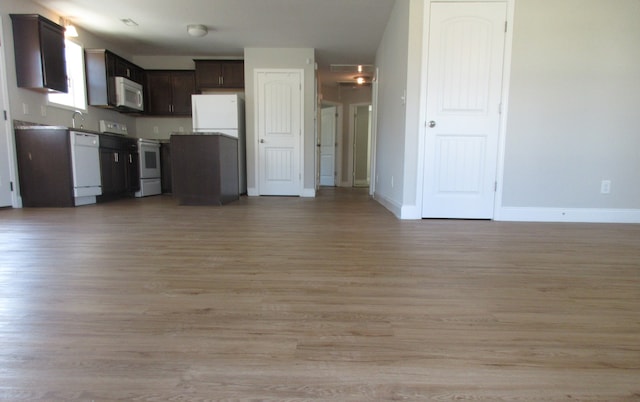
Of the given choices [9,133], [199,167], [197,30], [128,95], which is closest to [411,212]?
[199,167]

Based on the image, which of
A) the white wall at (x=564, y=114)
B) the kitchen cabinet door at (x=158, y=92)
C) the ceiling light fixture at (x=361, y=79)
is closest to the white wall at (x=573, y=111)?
the white wall at (x=564, y=114)

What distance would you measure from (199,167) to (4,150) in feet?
6.75

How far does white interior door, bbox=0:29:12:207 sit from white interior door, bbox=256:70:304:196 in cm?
302

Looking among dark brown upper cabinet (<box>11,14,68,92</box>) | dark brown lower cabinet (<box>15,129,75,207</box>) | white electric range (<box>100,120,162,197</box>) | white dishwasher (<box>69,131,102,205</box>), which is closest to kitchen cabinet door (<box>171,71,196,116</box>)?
white electric range (<box>100,120,162,197</box>)

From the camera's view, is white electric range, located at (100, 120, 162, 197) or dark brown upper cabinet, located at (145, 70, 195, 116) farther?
dark brown upper cabinet, located at (145, 70, 195, 116)

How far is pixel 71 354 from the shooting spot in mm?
832

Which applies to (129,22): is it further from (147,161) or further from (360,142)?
(360,142)

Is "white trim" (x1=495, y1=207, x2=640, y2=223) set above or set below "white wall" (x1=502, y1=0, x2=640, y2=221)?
below

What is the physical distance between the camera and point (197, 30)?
4.36 metres

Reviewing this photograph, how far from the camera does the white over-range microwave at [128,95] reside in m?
4.89

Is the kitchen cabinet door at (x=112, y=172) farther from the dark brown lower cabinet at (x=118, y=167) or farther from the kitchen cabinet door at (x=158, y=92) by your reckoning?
the kitchen cabinet door at (x=158, y=92)

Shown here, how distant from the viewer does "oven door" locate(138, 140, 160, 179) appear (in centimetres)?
511

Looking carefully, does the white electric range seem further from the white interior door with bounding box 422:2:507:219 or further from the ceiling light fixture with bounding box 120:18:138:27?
the white interior door with bounding box 422:2:507:219

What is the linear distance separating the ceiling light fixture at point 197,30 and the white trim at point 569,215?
4.33m
